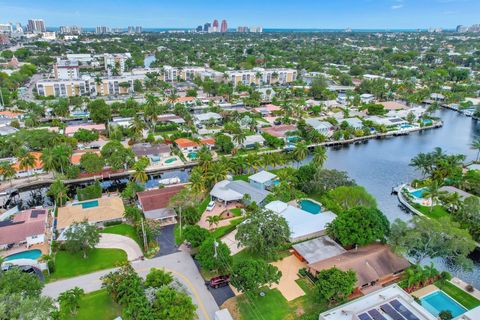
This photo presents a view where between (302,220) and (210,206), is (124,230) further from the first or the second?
(302,220)

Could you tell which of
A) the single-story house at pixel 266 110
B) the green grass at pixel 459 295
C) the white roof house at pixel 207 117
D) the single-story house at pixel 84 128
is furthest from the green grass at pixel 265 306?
the single-story house at pixel 266 110

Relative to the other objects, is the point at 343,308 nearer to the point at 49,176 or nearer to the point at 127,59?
the point at 49,176

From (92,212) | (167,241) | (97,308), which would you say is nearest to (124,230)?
(92,212)

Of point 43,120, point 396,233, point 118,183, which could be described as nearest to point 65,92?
point 43,120

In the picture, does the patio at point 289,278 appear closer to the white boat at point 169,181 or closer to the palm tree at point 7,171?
the white boat at point 169,181

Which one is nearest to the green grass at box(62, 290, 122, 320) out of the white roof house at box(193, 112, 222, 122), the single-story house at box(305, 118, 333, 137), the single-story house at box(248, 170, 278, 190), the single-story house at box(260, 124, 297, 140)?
the single-story house at box(248, 170, 278, 190)
